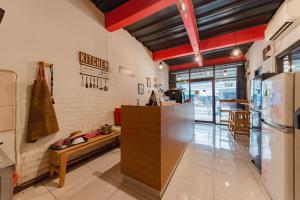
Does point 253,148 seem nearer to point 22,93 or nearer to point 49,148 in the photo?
point 49,148

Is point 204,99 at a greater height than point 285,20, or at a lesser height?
lesser

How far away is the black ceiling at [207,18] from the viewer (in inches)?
105

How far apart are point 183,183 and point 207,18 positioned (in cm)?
346

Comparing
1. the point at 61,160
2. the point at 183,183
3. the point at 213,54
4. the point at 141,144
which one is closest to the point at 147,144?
the point at 141,144

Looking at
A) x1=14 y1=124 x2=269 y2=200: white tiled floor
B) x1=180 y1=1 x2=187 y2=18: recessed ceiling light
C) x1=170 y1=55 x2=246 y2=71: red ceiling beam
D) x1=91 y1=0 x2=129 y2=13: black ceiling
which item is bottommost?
x1=14 y1=124 x2=269 y2=200: white tiled floor

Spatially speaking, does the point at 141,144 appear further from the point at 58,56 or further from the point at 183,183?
the point at 58,56

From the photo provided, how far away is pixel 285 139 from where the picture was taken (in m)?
1.23

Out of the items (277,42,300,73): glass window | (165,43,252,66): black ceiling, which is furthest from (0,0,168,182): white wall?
(277,42,300,73): glass window

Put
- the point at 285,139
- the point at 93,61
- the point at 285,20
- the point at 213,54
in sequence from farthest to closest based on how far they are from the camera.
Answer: the point at 213,54
the point at 93,61
the point at 285,20
the point at 285,139

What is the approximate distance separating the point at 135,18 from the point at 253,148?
340 cm

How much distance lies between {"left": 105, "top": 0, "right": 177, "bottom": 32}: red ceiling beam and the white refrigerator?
78.0 inches

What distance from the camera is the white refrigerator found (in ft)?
3.91

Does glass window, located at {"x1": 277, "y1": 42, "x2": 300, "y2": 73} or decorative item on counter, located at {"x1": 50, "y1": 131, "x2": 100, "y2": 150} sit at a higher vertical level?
glass window, located at {"x1": 277, "y1": 42, "x2": 300, "y2": 73}

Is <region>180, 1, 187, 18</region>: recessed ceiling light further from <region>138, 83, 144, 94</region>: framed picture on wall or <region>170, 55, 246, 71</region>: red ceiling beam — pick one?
<region>170, 55, 246, 71</region>: red ceiling beam
